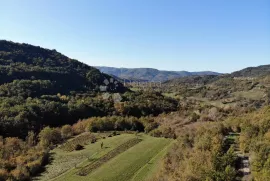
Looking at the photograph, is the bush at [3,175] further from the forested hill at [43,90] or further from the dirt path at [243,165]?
the dirt path at [243,165]

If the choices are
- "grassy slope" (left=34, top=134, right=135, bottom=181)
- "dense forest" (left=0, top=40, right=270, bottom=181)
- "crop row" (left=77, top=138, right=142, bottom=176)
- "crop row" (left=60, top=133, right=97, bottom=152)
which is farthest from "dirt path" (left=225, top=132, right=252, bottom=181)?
"crop row" (left=60, top=133, right=97, bottom=152)

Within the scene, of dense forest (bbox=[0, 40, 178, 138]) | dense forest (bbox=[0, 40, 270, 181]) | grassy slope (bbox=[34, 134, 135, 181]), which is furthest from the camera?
dense forest (bbox=[0, 40, 178, 138])

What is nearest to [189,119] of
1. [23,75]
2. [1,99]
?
[1,99]

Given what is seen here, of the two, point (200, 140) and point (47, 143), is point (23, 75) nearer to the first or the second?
point (47, 143)

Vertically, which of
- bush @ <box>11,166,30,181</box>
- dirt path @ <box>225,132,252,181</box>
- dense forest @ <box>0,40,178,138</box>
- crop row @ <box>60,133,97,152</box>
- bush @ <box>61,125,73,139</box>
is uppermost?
dense forest @ <box>0,40,178,138</box>

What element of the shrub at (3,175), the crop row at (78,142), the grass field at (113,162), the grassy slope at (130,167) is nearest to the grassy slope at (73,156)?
the grass field at (113,162)

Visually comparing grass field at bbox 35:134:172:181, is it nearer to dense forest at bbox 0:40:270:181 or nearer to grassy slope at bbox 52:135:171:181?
grassy slope at bbox 52:135:171:181

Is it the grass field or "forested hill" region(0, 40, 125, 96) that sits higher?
"forested hill" region(0, 40, 125, 96)

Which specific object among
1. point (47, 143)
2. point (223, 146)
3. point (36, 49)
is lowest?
point (47, 143)
